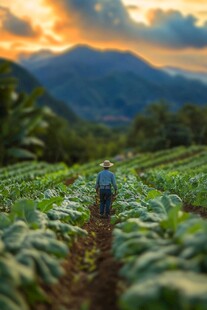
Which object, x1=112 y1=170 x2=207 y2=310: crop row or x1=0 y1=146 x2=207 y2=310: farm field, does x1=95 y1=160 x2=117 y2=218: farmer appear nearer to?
x1=0 y1=146 x2=207 y2=310: farm field

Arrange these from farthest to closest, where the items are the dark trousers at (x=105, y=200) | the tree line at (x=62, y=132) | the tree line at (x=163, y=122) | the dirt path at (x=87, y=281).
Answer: the tree line at (x=163, y=122) → the tree line at (x=62, y=132) → the dark trousers at (x=105, y=200) → the dirt path at (x=87, y=281)

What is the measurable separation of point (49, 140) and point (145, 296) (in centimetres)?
7120

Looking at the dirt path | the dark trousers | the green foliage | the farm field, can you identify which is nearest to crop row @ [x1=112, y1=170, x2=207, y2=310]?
the farm field

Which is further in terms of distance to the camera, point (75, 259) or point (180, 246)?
point (75, 259)

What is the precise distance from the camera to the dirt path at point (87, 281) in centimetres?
603

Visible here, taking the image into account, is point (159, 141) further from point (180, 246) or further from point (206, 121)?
point (180, 246)

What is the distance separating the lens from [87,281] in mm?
6992

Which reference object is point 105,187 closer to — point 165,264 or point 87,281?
point 87,281

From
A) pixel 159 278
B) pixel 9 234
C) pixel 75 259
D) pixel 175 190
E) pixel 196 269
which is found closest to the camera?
pixel 159 278

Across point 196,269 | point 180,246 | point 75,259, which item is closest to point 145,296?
point 196,269

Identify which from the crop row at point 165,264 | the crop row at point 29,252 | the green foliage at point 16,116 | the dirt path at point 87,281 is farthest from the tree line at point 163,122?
the crop row at point 165,264

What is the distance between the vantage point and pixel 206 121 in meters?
92.1

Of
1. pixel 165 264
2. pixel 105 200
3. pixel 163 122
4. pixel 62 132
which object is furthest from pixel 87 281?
pixel 163 122

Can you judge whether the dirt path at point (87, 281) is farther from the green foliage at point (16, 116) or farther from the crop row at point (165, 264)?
the green foliage at point (16, 116)
